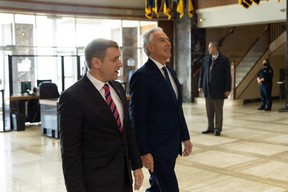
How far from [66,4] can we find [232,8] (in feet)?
19.3

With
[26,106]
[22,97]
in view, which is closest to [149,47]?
[22,97]

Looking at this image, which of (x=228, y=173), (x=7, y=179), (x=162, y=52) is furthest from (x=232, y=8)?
(x=162, y=52)

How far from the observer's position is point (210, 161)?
20.7 ft

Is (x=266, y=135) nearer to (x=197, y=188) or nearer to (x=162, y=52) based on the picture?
(x=197, y=188)

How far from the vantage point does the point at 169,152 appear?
323 cm

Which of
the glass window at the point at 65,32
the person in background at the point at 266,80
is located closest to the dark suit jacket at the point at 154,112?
the person in background at the point at 266,80

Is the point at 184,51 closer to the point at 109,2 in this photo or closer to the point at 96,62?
the point at 109,2

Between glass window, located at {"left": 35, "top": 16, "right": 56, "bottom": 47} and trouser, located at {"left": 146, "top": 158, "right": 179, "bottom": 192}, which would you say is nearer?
trouser, located at {"left": 146, "top": 158, "right": 179, "bottom": 192}

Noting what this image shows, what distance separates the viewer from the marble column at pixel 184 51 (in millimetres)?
16250

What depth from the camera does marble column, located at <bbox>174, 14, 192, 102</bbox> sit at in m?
16.2

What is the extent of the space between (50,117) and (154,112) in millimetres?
6273

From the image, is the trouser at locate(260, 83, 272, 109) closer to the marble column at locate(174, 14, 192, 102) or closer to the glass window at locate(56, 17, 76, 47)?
the marble column at locate(174, 14, 192, 102)

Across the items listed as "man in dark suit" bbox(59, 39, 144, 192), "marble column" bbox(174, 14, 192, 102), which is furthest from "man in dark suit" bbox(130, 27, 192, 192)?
"marble column" bbox(174, 14, 192, 102)

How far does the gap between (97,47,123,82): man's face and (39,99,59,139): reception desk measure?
6602 mm
